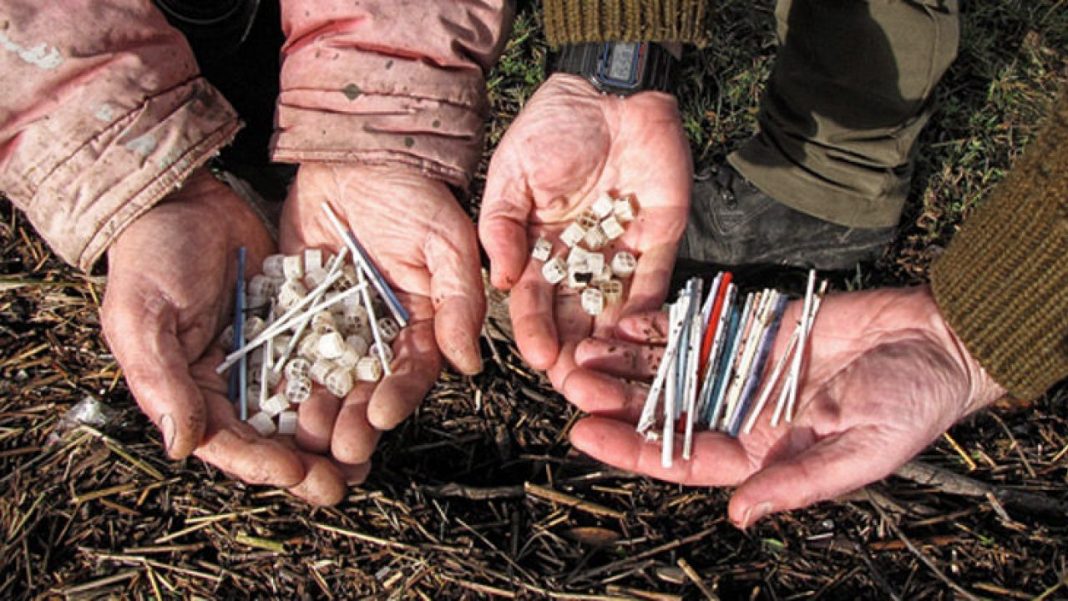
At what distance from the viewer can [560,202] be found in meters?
3.32

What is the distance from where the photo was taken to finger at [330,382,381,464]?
2.81 meters

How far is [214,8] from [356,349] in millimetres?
1879

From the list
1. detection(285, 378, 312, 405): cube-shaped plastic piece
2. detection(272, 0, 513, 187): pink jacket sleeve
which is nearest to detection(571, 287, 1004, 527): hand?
detection(285, 378, 312, 405): cube-shaped plastic piece

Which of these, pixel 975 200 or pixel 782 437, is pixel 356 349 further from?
pixel 975 200

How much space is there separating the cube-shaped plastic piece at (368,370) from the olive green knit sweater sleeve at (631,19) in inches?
50.4

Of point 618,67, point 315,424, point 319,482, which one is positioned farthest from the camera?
point 618,67

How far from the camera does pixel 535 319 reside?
3.00 m

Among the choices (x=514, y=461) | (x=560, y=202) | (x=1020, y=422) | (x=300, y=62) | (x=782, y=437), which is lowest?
(x=514, y=461)

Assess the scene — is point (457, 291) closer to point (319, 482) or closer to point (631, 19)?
point (319, 482)

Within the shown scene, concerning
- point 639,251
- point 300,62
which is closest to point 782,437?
point 639,251

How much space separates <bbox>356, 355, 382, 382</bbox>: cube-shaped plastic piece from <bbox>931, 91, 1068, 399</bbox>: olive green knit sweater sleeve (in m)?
1.80

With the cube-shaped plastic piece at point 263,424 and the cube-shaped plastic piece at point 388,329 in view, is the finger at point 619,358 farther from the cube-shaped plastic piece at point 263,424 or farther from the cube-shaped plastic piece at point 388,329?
the cube-shaped plastic piece at point 263,424

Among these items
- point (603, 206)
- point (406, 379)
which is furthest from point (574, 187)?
point (406, 379)

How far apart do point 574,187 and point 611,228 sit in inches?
8.3
